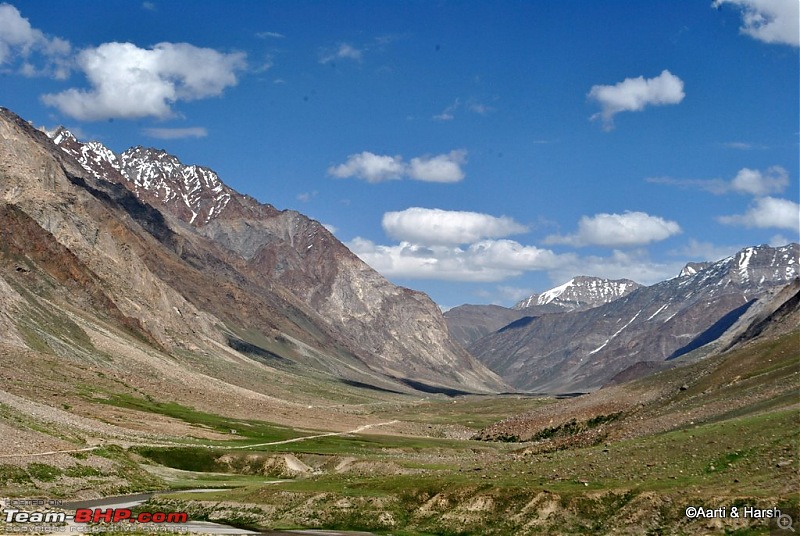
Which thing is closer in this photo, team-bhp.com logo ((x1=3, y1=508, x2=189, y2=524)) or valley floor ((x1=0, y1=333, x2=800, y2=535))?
valley floor ((x1=0, y1=333, x2=800, y2=535))

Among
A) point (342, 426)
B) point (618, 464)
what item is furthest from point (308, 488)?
point (342, 426)

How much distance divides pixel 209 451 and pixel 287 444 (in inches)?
1112

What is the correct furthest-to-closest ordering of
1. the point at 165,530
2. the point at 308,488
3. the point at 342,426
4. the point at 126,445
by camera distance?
the point at 342,426
the point at 126,445
the point at 308,488
the point at 165,530

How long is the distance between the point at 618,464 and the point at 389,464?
33.1 m

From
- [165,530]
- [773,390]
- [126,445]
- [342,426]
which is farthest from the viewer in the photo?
[342,426]

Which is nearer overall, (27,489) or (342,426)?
(27,489)

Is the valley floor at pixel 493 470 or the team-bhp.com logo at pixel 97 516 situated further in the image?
the team-bhp.com logo at pixel 97 516

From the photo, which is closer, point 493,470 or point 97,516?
point 97,516

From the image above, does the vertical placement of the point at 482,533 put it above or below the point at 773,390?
below

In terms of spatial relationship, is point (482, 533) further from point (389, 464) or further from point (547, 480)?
point (389, 464)

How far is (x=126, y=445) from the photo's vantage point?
10138 cm

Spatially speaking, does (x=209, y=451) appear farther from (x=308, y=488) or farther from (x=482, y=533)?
(x=482, y=533)

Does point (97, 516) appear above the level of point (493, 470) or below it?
below

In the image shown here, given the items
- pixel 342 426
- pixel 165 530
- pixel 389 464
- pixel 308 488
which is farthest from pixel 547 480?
pixel 342 426
